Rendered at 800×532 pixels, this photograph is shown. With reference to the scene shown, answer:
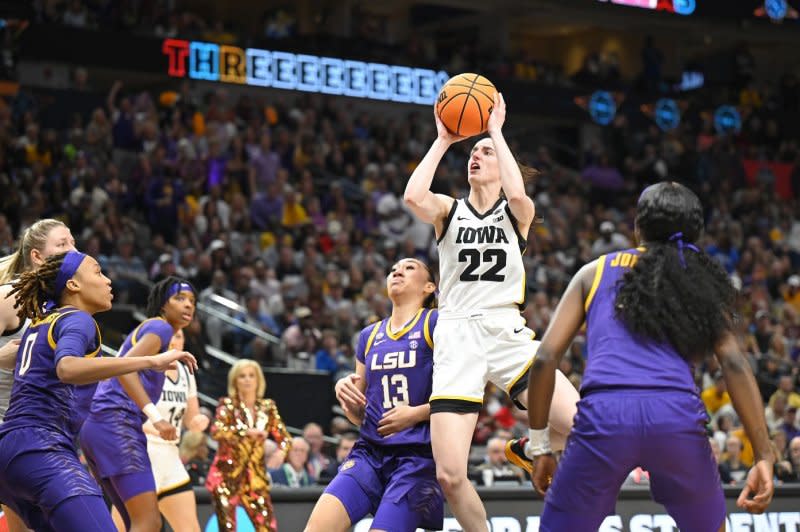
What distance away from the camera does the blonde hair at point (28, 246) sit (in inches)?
259

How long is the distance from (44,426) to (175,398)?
267 centimetres

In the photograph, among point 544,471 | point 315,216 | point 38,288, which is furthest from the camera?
point 315,216

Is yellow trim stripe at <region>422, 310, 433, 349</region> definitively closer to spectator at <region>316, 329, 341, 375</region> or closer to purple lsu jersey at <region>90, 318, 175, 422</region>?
purple lsu jersey at <region>90, 318, 175, 422</region>

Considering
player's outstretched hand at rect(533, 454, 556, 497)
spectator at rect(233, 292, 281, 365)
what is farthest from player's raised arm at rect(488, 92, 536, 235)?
spectator at rect(233, 292, 281, 365)

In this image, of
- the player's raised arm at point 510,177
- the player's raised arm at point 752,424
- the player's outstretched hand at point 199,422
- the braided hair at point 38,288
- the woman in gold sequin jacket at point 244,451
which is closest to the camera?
the player's raised arm at point 752,424

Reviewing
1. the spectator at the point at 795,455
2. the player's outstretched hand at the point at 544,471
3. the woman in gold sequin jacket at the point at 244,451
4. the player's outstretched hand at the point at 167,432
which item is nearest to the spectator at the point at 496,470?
the woman in gold sequin jacket at the point at 244,451

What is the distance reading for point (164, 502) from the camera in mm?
7770

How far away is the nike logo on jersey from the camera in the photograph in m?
6.50

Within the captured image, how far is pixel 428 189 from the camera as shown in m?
6.45

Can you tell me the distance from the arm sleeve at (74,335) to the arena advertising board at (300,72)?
1320 centimetres

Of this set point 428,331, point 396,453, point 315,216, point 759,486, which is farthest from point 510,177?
point 315,216

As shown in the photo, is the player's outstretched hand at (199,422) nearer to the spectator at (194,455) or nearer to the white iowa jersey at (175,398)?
the white iowa jersey at (175,398)

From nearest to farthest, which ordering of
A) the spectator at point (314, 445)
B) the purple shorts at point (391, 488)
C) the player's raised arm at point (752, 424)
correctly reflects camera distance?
the player's raised arm at point (752, 424) → the purple shorts at point (391, 488) → the spectator at point (314, 445)

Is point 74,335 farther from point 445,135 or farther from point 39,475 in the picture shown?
point 445,135
